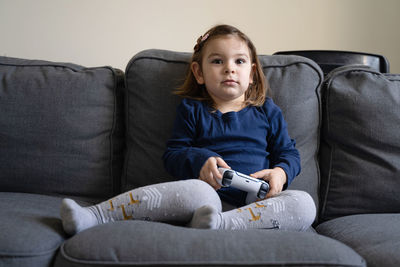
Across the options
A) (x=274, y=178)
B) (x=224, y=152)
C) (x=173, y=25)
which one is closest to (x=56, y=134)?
(x=224, y=152)

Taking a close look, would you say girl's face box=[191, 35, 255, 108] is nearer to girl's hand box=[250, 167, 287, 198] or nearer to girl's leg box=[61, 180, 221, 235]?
girl's hand box=[250, 167, 287, 198]

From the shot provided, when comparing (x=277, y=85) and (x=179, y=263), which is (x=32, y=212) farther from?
(x=277, y=85)

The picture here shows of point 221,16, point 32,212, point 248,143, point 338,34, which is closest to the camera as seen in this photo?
point 32,212

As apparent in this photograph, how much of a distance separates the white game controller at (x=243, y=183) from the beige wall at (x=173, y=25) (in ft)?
3.78

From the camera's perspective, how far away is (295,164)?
1.25 metres

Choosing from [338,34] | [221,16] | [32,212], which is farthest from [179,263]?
[338,34]

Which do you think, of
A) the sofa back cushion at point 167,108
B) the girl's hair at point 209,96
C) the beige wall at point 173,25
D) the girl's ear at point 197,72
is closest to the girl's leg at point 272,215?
the sofa back cushion at point 167,108

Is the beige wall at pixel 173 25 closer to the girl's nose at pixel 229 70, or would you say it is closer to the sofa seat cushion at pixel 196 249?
the girl's nose at pixel 229 70

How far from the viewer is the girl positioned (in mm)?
998

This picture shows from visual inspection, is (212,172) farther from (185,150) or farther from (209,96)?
A: (209,96)

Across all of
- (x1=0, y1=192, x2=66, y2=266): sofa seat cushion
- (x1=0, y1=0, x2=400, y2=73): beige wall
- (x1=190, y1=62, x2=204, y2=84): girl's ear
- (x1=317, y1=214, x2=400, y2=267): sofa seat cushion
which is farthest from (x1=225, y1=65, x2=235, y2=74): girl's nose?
(x1=0, y1=0, x2=400, y2=73): beige wall

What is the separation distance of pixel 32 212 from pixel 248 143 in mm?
703

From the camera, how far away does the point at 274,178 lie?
1176mm

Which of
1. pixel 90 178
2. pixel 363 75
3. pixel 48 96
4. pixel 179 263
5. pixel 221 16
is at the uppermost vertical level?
pixel 221 16
